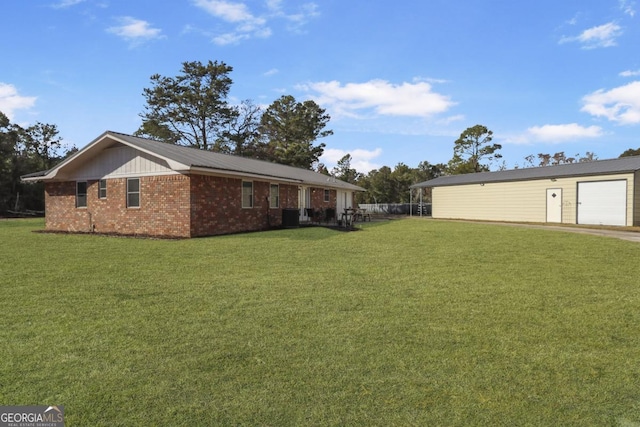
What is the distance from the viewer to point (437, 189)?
30.5m

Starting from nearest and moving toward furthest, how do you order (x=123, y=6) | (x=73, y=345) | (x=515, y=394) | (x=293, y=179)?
(x=515, y=394) → (x=73, y=345) → (x=123, y=6) → (x=293, y=179)

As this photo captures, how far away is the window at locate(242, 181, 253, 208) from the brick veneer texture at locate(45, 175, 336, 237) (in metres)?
0.22

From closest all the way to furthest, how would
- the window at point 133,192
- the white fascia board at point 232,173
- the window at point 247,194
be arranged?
1. the white fascia board at point 232,173
2. the window at point 133,192
3. the window at point 247,194

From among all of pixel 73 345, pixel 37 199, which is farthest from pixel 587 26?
pixel 37 199

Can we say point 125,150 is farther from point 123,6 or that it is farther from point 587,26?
point 587,26

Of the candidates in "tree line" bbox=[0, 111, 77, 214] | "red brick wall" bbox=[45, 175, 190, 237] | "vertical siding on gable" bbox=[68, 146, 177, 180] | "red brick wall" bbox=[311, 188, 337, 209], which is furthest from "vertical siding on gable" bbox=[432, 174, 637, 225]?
"tree line" bbox=[0, 111, 77, 214]

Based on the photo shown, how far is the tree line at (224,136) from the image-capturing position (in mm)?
33781

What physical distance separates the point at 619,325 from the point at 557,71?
15713 mm

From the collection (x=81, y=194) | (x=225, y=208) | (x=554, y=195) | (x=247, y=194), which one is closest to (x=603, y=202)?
(x=554, y=195)

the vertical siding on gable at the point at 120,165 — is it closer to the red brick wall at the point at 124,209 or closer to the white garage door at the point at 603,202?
the red brick wall at the point at 124,209

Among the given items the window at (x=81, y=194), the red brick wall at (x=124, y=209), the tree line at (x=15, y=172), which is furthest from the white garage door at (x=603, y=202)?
the tree line at (x=15, y=172)

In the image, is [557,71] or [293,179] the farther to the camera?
[293,179]

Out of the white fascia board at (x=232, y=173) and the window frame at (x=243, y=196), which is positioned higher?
the white fascia board at (x=232, y=173)

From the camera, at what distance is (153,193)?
1437 centimetres
